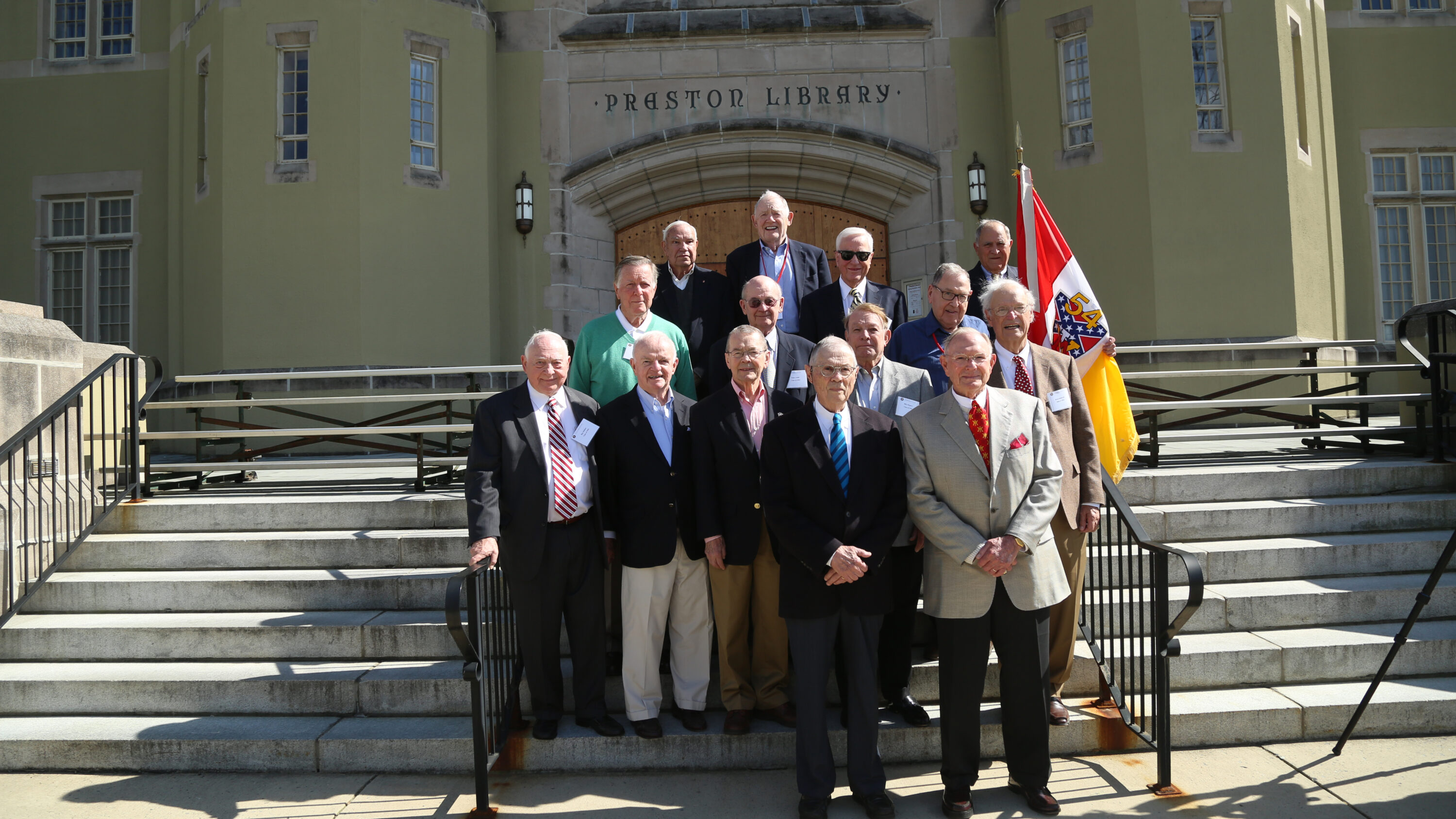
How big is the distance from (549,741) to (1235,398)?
24.7 ft

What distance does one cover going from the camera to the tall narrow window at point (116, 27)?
34.8 ft

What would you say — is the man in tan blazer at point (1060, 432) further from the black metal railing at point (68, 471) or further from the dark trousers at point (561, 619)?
the black metal railing at point (68, 471)

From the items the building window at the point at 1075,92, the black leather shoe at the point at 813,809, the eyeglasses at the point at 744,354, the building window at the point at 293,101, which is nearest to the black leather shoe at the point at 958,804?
the black leather shoe at the point at 813,809

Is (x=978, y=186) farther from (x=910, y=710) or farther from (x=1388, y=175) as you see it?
(x=910, y=710)

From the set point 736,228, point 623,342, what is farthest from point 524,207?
point 623,342

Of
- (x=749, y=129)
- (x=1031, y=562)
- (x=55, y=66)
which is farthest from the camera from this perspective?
(x=55, y=66)

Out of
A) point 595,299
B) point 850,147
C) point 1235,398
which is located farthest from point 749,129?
point 1235,398

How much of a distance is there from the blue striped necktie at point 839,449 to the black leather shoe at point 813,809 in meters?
1.17

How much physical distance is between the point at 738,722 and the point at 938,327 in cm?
198

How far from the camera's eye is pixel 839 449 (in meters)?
3.73

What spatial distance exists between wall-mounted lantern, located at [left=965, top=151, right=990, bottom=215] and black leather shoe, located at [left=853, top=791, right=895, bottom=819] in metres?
7.38

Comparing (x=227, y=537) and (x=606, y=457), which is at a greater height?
(x=606, y=457)

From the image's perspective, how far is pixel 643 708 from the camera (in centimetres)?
409

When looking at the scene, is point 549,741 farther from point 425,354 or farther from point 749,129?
point 749,129
